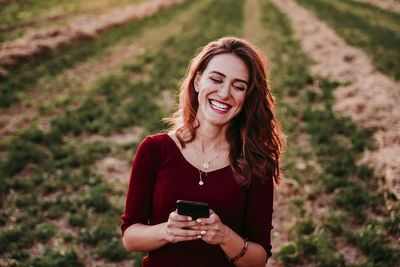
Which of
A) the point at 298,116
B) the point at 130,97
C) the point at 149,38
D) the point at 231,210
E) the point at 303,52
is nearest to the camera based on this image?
the point at 231,210

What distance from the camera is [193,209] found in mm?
1624

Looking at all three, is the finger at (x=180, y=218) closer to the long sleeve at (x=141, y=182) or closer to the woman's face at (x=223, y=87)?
the long sleeve at (x=141, y=182)

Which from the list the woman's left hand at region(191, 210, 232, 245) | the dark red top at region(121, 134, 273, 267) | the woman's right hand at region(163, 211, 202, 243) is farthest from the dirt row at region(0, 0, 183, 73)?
the woman's left hand at region(191, 210, 232, 245)

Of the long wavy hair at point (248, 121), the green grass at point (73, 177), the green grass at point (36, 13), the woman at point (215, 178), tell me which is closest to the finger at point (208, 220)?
the woman at point (215, 178)

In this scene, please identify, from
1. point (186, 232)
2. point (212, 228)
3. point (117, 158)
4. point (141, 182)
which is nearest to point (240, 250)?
point (212, 228)

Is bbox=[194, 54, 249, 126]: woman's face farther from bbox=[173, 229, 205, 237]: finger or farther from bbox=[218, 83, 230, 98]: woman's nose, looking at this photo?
bbox=[173, 229, 205, 237]: finger

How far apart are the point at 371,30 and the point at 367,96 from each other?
27.0 ft

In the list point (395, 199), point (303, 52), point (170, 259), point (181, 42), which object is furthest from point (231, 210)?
point (181, 42)

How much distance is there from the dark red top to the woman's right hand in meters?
0.21

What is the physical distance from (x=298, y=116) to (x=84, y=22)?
10.5m

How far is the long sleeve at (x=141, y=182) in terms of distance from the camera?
75.8 inches

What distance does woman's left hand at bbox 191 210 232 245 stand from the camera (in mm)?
1669

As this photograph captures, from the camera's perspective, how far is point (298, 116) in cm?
622

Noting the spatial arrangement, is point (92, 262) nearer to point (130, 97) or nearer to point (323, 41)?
point (130, 97)
